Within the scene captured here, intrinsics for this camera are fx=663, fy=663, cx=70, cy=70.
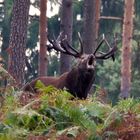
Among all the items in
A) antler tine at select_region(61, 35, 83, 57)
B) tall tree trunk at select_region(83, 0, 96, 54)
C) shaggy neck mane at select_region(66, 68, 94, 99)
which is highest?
tall tree trunk at select_region(83, 0, 96, 54)

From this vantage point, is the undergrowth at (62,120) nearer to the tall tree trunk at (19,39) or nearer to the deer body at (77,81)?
the deer body at (77,81)

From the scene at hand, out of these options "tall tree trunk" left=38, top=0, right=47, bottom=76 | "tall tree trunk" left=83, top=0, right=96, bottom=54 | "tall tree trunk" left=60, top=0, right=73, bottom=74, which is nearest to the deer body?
Result: "tall tree trunk" left=83, top=0, right=96, bottom=54

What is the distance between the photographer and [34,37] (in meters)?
40.1

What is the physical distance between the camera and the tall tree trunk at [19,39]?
1659 cm

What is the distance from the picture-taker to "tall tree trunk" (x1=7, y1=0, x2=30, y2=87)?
16.6 metres

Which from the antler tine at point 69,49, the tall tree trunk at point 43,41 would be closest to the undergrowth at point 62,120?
the antler tine at point 69,49

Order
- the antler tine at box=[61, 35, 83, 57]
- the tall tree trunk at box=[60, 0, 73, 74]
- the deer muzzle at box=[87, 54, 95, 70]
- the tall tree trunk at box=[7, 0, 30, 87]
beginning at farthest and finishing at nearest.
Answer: the tall tree trunk at box=[60, 0, 73, 74] < the tall tree trunk at box=[7, 0, 30, 87] < the antler tine at box=[61, 35, 83, 57] < the deer muzzle at box=[87, 54, 95, 70]

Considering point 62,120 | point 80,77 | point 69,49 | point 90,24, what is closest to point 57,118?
point 62,120

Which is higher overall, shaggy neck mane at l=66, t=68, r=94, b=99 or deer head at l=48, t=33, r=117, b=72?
deer head at l=48, t=33, r=117, b=72

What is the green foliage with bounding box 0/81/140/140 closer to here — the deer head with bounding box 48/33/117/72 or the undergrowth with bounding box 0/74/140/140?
the undergrowth with bounding box 0/74/140/140

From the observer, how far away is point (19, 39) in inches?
671

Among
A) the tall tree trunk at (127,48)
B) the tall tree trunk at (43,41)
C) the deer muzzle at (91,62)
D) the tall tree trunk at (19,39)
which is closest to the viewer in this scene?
the deer muzzle at (91,62)

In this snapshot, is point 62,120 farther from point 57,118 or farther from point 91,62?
point 91,62

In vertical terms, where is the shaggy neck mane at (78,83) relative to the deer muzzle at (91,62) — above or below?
below
